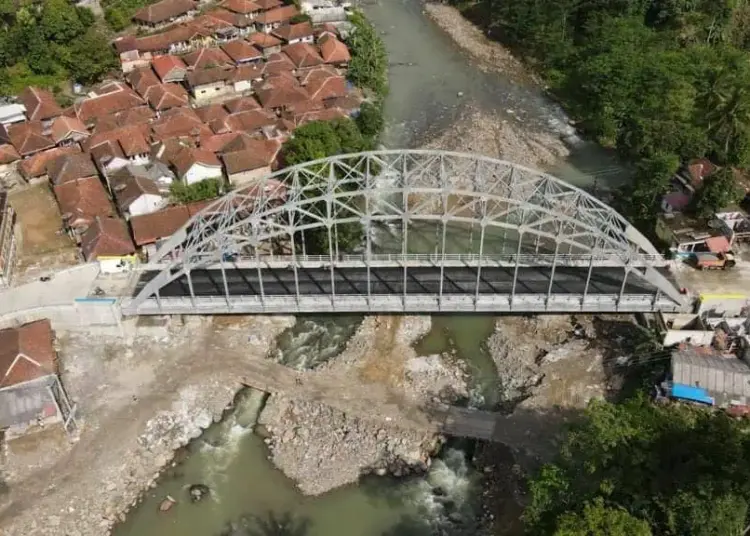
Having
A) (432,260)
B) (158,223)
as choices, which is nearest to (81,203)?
(158,223)

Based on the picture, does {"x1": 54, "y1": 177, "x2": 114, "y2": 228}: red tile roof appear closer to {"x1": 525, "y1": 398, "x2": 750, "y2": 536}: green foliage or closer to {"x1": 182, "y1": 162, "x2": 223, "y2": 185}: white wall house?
{"x1": 182, "y1": 162, "x2": 223, "y2": 185}: white wall house

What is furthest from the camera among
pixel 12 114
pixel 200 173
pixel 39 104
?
pixel 39 104

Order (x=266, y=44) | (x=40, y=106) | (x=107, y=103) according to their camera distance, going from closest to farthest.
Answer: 1. (x=40, y=106)
2. (x=107, y=103)
3. (x=266, y=44)

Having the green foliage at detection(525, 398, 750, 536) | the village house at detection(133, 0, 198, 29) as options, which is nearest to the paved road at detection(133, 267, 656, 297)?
the green foliage at detection(525, 398, 750, 536)

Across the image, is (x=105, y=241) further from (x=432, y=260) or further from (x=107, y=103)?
(x=107, y=103)

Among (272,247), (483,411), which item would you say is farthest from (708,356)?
(272,247)

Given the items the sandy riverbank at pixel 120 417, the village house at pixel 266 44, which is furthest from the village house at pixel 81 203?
the village house at pixel 266 44
